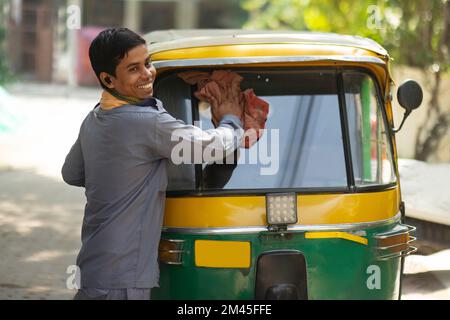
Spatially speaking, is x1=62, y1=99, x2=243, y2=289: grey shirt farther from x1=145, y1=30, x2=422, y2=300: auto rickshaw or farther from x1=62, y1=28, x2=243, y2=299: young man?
x1=145, y1=30, x2=422, y2=300: auto rickshaw

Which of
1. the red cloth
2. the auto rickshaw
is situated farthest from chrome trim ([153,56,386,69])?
the red cloth

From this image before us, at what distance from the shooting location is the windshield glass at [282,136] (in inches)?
176

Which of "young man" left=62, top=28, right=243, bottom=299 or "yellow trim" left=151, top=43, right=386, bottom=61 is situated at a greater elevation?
"yellow trim" left=151, top=43, right=386, bottom=61

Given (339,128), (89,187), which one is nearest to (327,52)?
(339,128)

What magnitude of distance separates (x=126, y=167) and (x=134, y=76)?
0.41m

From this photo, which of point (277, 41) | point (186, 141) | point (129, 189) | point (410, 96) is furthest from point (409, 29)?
point (129, 189)

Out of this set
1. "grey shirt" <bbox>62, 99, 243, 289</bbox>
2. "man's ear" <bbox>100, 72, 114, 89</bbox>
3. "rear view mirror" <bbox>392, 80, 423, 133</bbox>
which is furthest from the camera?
"rear view mirror" <bbox>392, 80, 423, 133</bbox>

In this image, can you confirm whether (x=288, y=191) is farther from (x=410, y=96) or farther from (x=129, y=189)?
(x=410, y=96)

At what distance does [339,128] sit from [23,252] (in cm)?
445

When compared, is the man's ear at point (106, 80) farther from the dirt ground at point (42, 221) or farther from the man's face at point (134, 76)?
the dirt ground at point (42, 221)

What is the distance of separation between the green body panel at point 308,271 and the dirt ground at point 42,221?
2340mm

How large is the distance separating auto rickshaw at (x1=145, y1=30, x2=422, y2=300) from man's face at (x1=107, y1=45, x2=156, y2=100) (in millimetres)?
435

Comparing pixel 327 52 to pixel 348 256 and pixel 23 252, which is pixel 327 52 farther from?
pixel 23 252

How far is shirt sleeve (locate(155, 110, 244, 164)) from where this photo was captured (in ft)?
12.7
